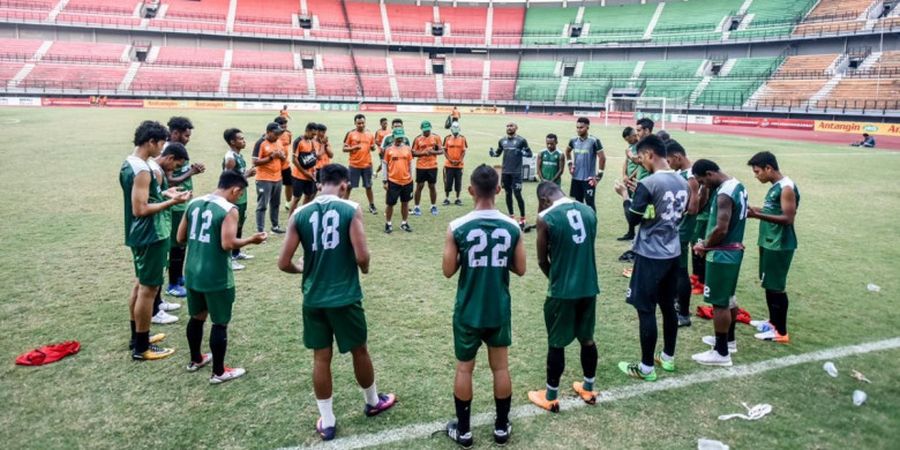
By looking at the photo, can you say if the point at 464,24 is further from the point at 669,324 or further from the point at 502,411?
the point at 502,411

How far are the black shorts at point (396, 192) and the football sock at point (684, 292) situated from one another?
6.26 metres

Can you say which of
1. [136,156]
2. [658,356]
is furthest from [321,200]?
[658,356]

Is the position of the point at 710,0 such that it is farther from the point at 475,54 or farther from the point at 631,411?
the point at 631,411

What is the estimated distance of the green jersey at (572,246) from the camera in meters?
4.52

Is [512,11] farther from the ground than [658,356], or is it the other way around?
[512,11]

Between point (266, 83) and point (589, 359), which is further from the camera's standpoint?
point (266, 83)

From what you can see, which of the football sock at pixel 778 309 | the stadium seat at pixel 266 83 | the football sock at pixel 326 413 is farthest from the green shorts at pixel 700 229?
the stadium seat at pixel 266 83

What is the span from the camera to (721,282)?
220 inches

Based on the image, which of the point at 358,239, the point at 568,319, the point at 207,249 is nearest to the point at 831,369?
Answer: the point at 568,319

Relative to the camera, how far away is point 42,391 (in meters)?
5.07

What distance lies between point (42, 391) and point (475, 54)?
260 feet

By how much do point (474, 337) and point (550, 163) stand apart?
7.69 m

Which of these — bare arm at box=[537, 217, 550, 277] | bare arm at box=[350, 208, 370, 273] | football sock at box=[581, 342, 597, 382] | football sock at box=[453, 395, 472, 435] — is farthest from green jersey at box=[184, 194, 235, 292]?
football sock at box=[581, 342, 597, 382]

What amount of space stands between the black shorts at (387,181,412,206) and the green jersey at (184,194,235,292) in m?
6.37
